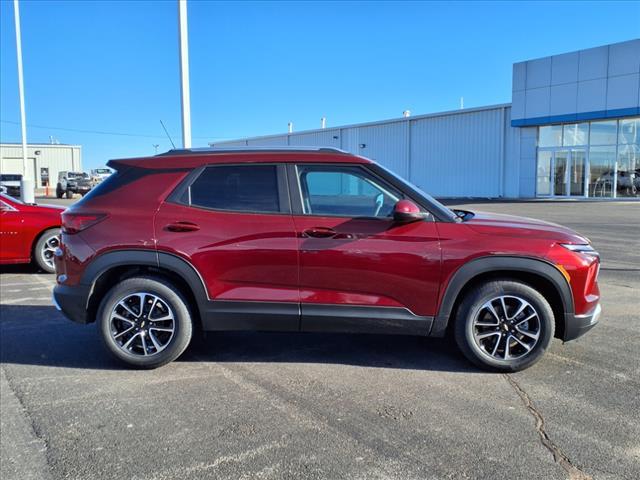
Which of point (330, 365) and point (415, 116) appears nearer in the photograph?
point (330, 365)

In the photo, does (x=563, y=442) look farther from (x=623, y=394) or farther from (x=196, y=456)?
(x=196, y=456)

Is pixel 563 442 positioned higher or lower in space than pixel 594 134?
lower

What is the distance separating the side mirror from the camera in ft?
13.4

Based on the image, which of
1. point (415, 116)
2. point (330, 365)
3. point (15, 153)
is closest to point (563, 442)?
point (330, 365)

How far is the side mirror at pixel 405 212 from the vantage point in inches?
161

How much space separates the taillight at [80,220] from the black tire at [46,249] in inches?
191

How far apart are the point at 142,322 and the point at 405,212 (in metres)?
2.32

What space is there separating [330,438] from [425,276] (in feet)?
4.90

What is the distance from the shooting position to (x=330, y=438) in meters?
3.32

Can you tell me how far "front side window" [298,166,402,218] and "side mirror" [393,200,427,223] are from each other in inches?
7.0

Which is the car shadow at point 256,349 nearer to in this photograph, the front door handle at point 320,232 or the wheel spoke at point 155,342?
the wheel spoke at point 155,342

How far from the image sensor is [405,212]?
4074 millimetres

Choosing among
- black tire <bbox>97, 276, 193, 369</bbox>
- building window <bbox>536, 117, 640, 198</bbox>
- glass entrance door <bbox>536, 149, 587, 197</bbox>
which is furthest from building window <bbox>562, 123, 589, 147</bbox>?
black tire <bbox>97, 276, 193, 369</bbox>

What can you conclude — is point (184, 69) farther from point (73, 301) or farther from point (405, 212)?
point (405, 212)
